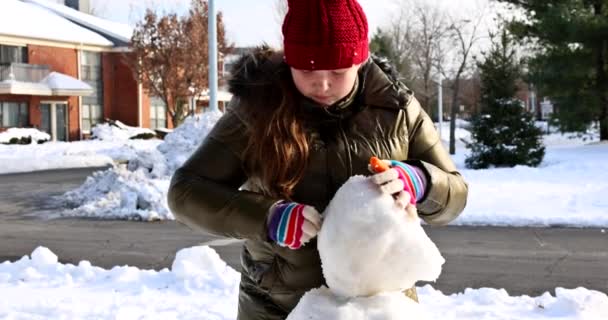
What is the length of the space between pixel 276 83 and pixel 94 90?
144ft

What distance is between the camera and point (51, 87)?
38.9 meters

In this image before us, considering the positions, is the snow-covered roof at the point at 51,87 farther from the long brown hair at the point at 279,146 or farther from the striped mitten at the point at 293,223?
the striped mitten at the point at 293,223

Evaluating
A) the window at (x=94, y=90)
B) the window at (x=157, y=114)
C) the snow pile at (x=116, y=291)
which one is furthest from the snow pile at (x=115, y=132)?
the snow pile at (x=116, y=291)

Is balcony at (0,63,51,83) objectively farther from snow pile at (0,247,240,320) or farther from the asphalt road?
snow pile at (0,247,240,320)

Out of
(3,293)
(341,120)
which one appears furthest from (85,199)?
(341,120)

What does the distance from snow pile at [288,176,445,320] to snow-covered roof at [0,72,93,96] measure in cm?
3813

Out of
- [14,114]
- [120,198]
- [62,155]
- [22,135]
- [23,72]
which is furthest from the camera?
[14,114]

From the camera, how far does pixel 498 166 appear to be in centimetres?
1981

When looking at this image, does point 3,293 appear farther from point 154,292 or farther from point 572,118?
point 572,118

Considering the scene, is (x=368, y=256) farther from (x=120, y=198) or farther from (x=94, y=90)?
(x=94, y=90)

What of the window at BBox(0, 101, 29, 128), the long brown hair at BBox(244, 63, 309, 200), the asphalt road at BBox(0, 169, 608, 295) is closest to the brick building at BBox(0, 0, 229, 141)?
the window at BBox(0, 101, 29, 128)

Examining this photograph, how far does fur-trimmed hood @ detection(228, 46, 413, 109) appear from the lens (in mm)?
2084

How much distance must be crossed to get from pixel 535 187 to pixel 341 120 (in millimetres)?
14154

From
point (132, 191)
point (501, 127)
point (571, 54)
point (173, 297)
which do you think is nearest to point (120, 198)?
point (132, 191)
